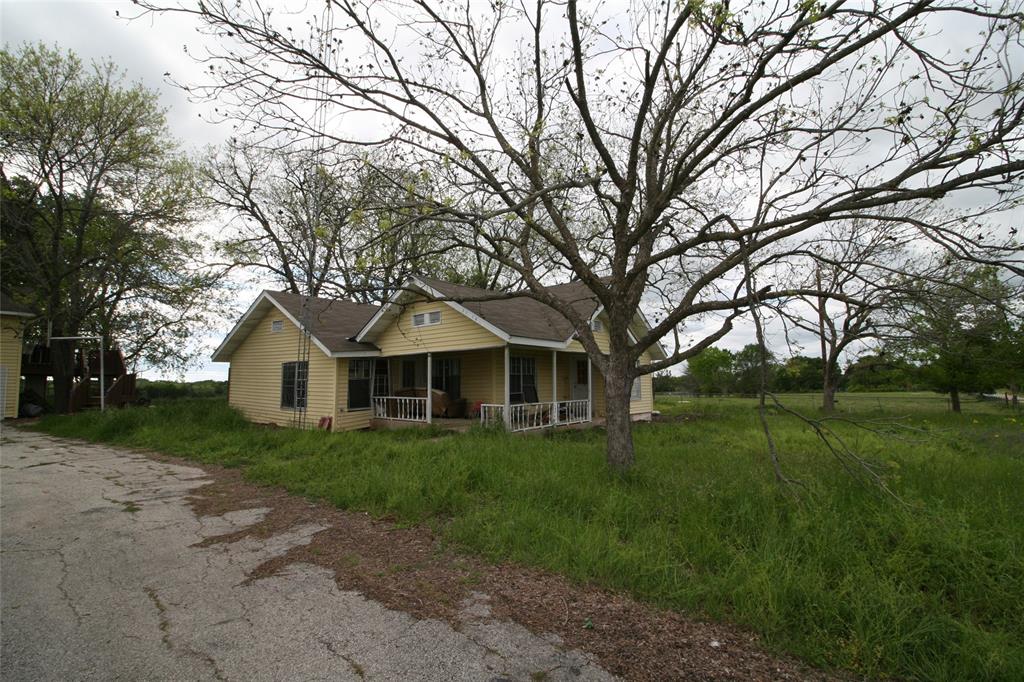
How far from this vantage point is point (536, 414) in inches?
553

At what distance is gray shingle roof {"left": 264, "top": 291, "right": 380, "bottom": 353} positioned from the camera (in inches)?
594

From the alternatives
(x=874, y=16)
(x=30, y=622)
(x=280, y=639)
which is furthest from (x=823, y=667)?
(x=874, y=16)

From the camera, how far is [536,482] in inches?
251

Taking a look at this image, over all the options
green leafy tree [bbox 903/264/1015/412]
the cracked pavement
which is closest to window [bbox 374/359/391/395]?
the cracked pavement

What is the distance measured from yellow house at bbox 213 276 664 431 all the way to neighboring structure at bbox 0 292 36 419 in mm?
8633

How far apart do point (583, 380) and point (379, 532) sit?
13.5 meters

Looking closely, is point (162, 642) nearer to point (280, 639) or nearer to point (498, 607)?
point (280, 639)

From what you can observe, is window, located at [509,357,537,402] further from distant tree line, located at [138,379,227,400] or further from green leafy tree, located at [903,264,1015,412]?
distant tree line, located at [138,379,227,400]

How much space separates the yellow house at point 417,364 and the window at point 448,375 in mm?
33

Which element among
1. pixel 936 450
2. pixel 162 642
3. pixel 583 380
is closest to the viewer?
pixel 162 642

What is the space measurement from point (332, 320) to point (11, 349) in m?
13.4

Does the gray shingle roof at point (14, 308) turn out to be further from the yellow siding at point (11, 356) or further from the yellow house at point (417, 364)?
the yellow house at point (417, 364)

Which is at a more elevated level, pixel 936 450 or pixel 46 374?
pixel 46 374

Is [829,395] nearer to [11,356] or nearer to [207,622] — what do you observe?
[207,622]
